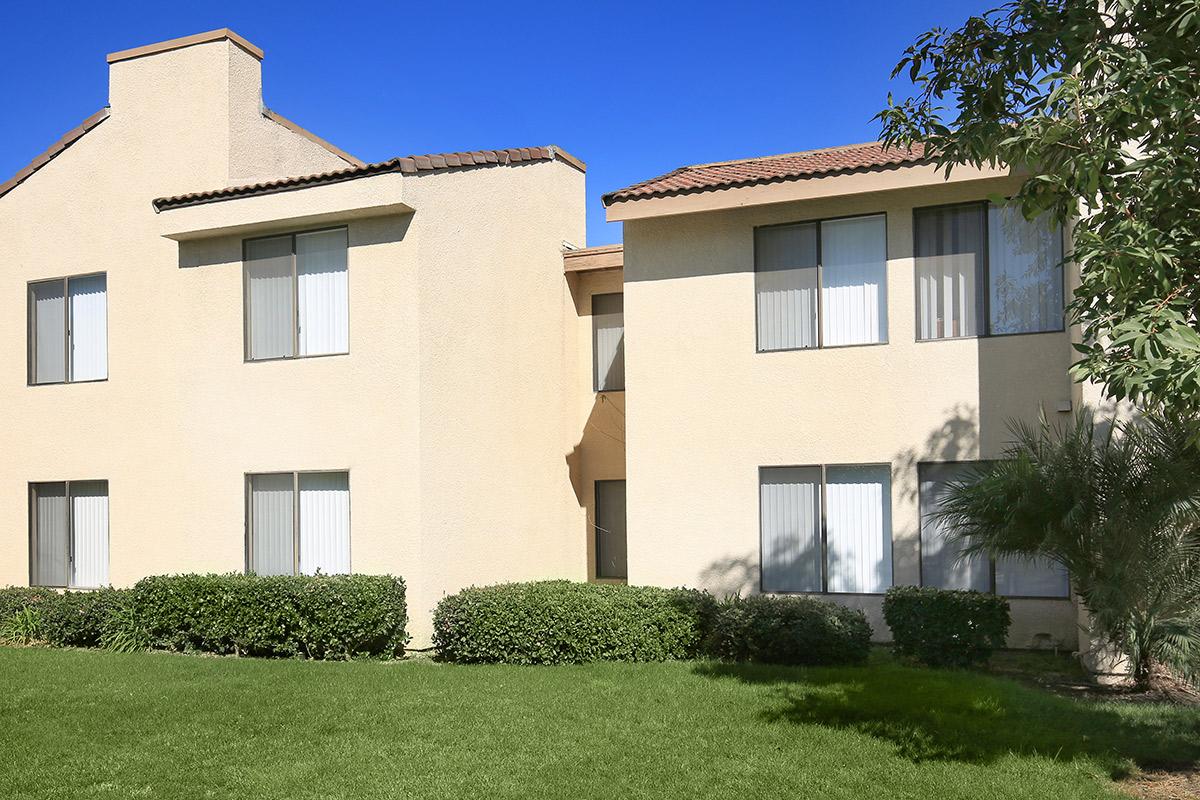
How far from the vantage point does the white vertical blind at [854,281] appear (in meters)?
14.6

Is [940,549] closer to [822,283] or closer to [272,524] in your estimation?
[822,283]

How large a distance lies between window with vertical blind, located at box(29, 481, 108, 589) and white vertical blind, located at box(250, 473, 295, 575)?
9.88 ft

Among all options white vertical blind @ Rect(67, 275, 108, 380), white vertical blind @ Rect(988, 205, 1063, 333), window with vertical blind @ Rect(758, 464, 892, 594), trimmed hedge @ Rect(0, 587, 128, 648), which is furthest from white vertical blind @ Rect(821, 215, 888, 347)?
white vertical blind @ Rect(67, 275, 108, 380)

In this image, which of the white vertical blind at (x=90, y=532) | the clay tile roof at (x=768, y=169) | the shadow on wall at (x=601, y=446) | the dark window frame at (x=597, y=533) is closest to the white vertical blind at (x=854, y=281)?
the clay tile roof at (x=768, y=169)

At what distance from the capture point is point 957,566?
Answer: 13.9 m

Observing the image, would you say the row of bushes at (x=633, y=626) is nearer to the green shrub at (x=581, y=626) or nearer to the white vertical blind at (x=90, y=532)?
the green shrub at (x=581, y=626)

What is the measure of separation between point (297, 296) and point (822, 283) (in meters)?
7.19

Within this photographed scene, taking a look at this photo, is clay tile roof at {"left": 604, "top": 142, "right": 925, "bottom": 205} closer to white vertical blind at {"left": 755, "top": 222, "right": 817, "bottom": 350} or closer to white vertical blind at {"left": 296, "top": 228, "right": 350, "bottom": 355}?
white vertical blind at {"left": 755, "top": 222, "right": 817, "bottom": 350}

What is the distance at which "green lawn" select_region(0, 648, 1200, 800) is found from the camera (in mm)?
8492

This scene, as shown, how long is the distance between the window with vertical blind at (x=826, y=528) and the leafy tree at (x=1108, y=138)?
6.98 m

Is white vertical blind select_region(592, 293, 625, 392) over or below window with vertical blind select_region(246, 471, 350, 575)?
over

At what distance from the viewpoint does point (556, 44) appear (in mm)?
19547

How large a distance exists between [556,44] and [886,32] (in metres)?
5.70

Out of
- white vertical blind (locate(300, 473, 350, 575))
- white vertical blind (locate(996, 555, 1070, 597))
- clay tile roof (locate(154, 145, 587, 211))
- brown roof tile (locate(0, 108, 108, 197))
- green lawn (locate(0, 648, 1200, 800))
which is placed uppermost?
brown roof tile (locate(0, 108, 108, 197))
